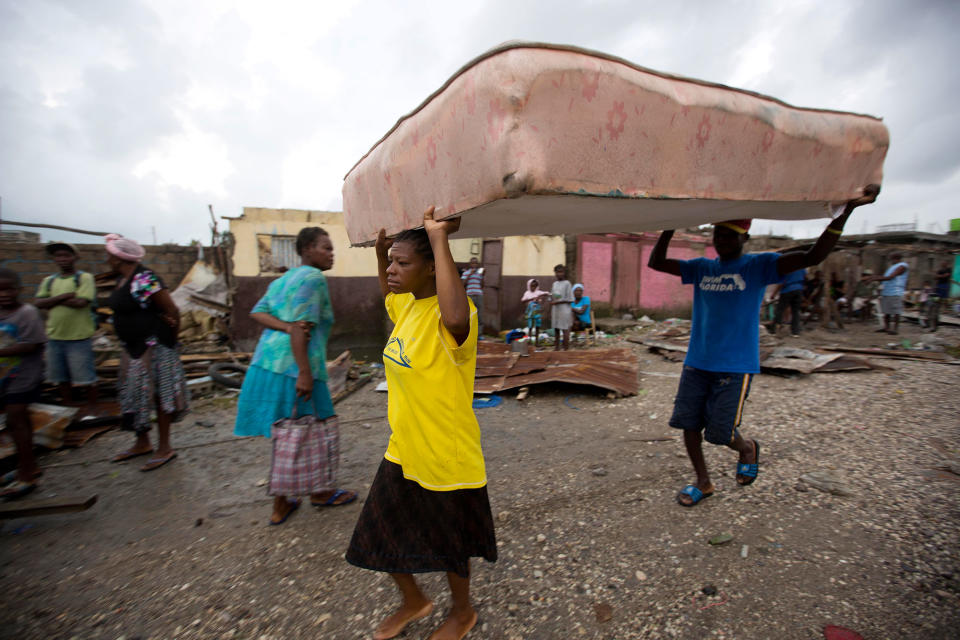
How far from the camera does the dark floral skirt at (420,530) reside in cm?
163

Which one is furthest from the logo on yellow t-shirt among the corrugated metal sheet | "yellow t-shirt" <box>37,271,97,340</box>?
the corrugated metal sheet

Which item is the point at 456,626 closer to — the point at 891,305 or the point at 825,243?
the point at 825,243

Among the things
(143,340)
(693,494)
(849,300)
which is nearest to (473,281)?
(143,340)

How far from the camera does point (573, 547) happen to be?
2.34 metres

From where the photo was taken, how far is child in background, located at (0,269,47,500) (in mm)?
3104

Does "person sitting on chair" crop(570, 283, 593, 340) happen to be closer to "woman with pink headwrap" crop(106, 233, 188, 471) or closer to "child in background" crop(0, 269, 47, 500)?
"woman with pink headwrap" crop(106, 233, 188, 471)

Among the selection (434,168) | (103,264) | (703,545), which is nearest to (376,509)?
(434,168)

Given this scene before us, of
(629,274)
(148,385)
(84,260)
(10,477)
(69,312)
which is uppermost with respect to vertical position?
(84,260)

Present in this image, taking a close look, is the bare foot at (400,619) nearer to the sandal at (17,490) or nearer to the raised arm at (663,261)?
the raised arm at (663,261)

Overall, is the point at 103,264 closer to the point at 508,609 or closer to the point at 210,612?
the point at 210,612

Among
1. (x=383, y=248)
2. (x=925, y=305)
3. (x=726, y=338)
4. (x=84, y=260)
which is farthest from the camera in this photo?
(x=925, y=305)

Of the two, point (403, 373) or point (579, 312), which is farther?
point (579, 312)

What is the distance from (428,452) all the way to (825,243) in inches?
80.3

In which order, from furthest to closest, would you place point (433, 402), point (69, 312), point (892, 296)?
point (892, 296) → point (69, 312) → point (433, 402)
